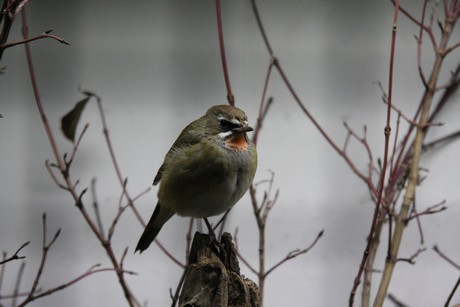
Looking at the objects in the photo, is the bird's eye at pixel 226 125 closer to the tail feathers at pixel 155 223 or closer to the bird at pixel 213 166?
the bird at pixel 213 166

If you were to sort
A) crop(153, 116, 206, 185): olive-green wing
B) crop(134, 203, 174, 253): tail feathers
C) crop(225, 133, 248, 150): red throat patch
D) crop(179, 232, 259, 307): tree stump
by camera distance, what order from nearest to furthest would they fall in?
crop(179, 232, 259, 307): tree stump, crop(225, 133, 248, 150): red throat patch, crop(153, 116, 206, 185): olive-green wing, crop(134, 203, 174, 253): tail feathers

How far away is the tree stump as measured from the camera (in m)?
2.83

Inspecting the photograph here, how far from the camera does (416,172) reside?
295cm

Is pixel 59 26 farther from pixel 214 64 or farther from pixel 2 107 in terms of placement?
pixel 214 64

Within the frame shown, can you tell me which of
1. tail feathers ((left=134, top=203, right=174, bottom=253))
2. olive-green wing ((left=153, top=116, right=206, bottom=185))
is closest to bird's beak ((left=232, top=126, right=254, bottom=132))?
olive-green wing ((left=153, top=116, right=206, bottom=185))

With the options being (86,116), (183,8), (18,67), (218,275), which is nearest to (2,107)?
(18,67)

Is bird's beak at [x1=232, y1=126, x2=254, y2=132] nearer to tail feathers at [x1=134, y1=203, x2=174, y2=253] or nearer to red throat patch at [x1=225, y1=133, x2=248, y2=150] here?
red throat patch at [x1=225, y1=133, x2=248, y2=150]

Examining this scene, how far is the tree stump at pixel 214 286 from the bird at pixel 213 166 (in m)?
0.65

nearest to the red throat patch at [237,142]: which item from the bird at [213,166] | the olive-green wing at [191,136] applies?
the bird at [213,166]

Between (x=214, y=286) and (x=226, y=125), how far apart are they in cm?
110

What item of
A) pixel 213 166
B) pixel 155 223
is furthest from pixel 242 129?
pixel 155 223

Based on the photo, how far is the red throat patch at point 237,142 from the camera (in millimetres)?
3682

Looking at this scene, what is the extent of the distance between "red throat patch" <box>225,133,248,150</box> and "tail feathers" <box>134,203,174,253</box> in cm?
67

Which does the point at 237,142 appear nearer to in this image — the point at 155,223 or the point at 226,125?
the point at 226,125
